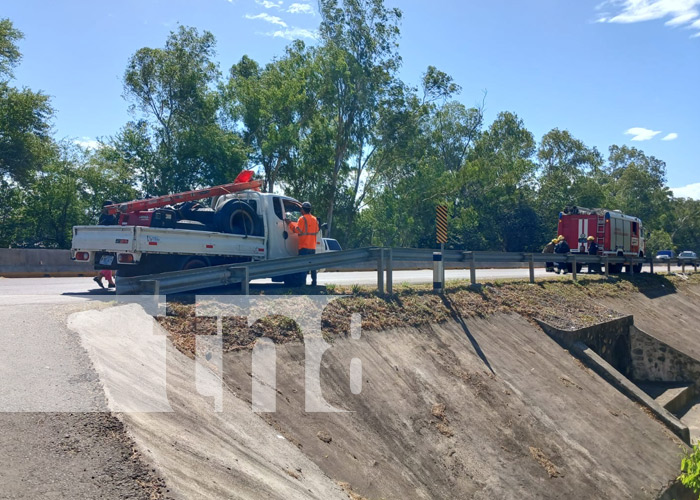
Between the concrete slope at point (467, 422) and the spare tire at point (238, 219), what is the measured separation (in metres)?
4.53

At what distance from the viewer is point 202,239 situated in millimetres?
11641

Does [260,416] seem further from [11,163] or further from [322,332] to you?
[11,163]

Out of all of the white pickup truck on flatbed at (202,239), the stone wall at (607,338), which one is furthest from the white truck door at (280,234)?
the stone wall at (607,338)

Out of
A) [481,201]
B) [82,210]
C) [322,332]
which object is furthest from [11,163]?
[481,201]

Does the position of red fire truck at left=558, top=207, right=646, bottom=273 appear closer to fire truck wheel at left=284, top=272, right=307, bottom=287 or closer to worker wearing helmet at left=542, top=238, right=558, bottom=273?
worker wearing helmet at left=542, top=238, right=558, bottom=273

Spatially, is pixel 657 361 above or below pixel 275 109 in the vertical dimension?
below

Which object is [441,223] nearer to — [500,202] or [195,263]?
[195,263]

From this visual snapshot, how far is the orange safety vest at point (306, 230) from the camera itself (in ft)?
42.9

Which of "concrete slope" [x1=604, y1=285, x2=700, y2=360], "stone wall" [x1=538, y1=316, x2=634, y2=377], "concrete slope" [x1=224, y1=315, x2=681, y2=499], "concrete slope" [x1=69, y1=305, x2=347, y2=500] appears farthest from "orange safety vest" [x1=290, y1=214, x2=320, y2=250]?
"concrete slope" [x1=604, y1=285, x2=700, y2=360]

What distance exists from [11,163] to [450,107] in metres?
40.3

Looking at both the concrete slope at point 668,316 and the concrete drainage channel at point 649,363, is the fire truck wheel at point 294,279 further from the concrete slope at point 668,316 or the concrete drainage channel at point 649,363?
the concrete slope at point 668,316

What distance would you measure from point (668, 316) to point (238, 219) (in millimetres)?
16207

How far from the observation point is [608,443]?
970 centimetres

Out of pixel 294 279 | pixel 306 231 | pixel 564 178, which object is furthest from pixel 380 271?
pixel 564 178
